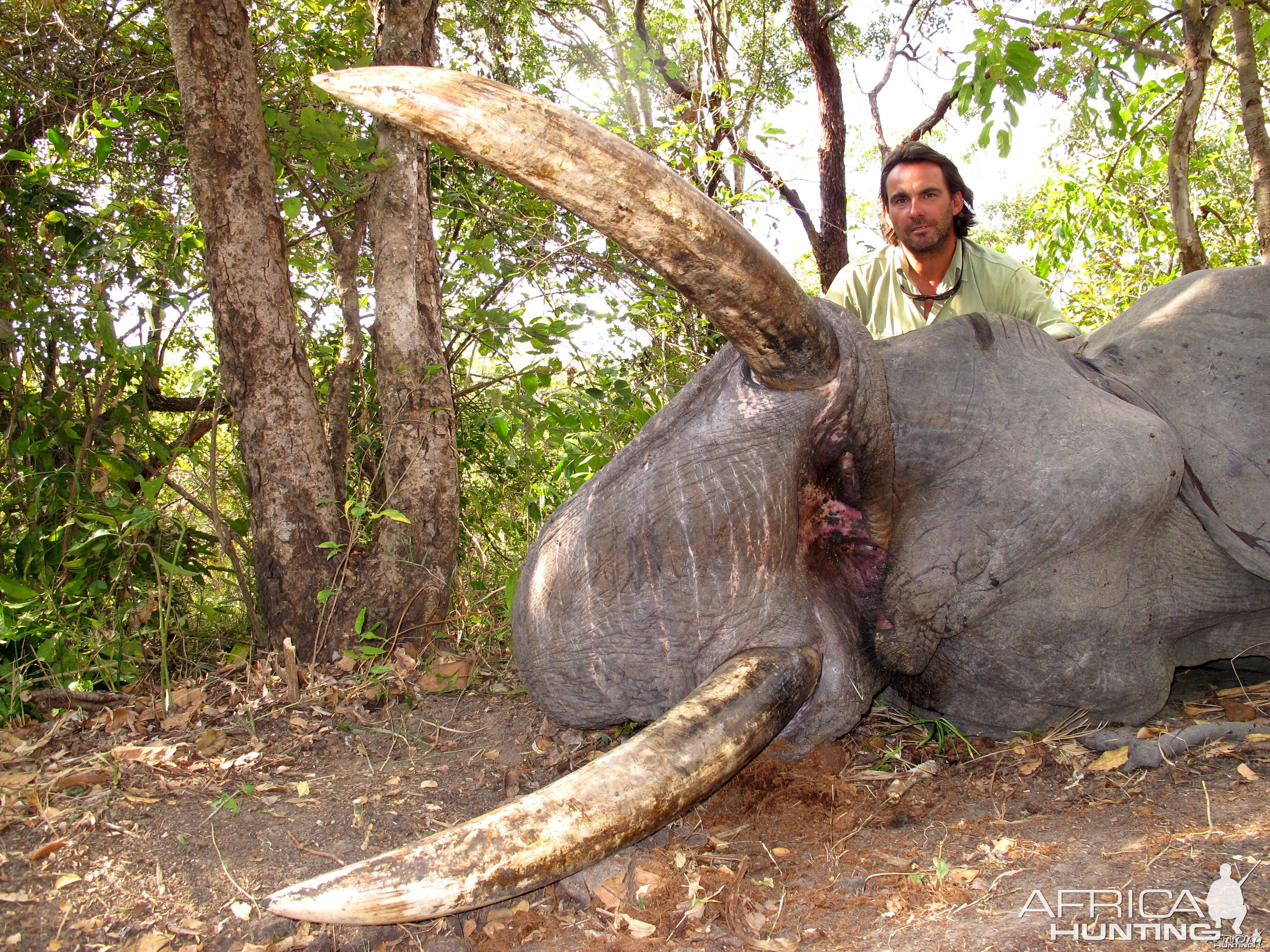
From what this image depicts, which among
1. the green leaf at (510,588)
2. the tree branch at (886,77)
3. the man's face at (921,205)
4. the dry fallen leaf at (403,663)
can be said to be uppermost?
the tree branch at (886,77)

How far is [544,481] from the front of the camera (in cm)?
476

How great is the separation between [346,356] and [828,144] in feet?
21.0

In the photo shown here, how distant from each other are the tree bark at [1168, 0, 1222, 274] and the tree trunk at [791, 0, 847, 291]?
431 centimetres

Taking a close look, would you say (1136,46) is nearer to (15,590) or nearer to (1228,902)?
(1228,902)

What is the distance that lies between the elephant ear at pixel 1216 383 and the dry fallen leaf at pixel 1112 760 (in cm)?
58

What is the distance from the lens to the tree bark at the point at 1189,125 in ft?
14.2

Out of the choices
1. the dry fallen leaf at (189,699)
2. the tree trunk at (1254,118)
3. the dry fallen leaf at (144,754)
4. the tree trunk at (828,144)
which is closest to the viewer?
the dry fallen leaf at (144,754)

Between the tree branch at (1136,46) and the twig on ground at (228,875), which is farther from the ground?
the tree branch at (1136,46)

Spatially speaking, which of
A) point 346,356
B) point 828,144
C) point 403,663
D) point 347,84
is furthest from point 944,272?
point 828,144

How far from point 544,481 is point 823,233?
5.48 meters

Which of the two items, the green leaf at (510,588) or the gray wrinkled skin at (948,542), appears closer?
the gray wrinkled skin at (948,542)

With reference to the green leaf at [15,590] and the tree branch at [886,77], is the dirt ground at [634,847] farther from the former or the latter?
the tree branch at [886,77]

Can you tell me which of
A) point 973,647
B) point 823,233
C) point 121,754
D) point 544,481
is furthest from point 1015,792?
point 823,233

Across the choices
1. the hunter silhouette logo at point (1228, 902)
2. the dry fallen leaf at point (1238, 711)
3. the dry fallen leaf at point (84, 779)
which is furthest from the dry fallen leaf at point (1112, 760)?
the dry fallen leaf at point (84, 779)
